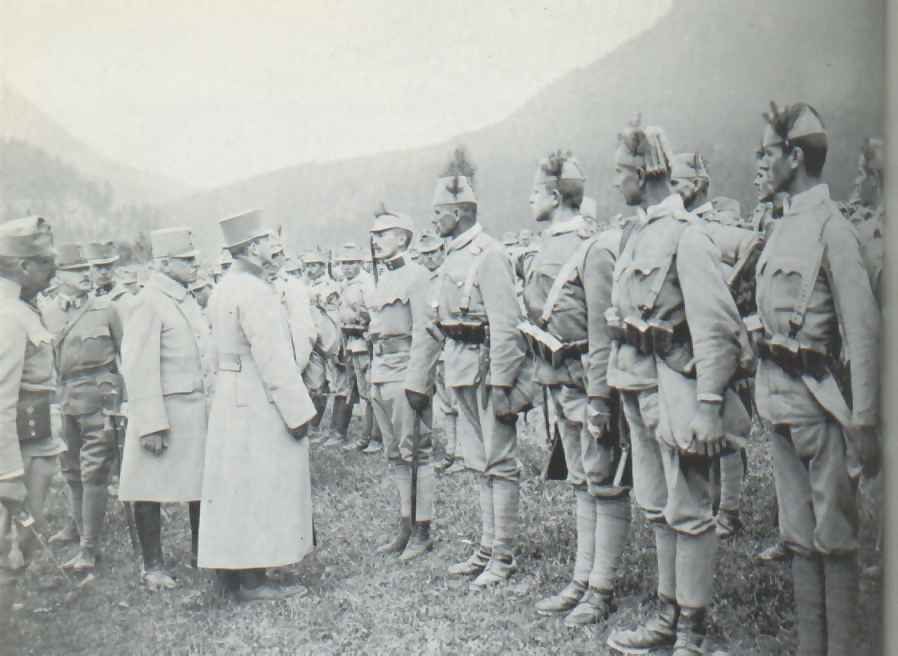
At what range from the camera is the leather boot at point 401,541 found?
16.6 ft

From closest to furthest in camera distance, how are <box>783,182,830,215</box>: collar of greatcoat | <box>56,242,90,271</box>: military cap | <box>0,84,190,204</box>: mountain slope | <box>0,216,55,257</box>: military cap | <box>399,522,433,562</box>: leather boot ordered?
<box>783,182,830,215</box>: collar of greatcoat → <box>0,216,55,257</box>: military cap → <box>0,84,190,204</box>: mountain slope → <box>56,242,90,271</box>: military cap → <box>399,522,433,562</box>: leather boot

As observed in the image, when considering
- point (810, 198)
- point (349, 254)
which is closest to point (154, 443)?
point (349, 254)

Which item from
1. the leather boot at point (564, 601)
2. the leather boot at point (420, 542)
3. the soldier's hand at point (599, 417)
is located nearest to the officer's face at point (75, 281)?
the leather boot at point (420, 542)

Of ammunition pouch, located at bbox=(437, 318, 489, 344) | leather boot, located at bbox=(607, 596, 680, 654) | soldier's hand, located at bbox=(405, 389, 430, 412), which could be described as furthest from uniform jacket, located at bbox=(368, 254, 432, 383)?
leather boot, located at bbox=(607, 596, 680, 654)

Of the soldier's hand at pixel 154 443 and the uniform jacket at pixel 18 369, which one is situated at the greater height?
the uniform jacket at pixel 18 369

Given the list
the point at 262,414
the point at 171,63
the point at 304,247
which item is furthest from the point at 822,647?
the point at 171,63

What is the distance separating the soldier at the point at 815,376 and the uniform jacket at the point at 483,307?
159cm

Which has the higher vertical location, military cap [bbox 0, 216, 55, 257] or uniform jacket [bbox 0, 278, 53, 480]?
military cap [bbox 0, 216, 55, 257]

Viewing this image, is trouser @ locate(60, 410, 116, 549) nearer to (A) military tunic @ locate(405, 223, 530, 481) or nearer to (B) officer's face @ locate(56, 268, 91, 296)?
(B) officer's face @ locate(56, 268, 91, 296)

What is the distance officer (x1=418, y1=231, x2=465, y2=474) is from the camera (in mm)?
5164

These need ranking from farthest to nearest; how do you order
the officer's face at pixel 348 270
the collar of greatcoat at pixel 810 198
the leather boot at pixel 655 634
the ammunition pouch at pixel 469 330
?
the officer's face at pixel 348 270 < the ammunition pouch at pixel 469 330 < the leather boot at pixel 655 634 < the collar of greatcoat at pixel 810 198

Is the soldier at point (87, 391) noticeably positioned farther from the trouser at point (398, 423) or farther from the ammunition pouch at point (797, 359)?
the ammunition pouch at point (797, 359)

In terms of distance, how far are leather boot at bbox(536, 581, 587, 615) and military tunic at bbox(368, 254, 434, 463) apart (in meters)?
1.41

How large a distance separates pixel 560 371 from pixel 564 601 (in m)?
1.15
